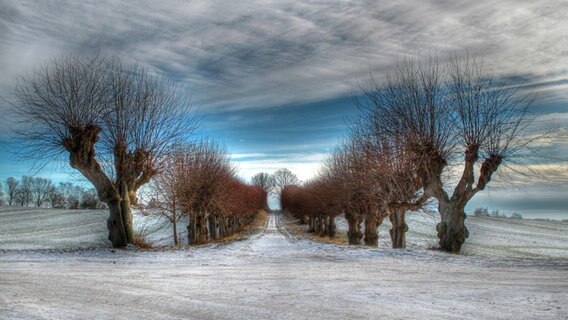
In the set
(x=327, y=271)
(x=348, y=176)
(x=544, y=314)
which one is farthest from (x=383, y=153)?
(x=544, y=314)

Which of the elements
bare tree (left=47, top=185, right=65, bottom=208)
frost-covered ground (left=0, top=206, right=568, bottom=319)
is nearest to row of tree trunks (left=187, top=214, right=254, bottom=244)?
frost-covered ground (left=0, top=206, right=568, bottom=319)

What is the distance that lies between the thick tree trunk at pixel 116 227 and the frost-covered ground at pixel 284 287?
209 inches

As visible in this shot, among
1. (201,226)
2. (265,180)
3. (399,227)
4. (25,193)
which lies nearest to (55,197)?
(25,193)

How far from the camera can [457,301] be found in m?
9.28

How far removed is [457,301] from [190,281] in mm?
6750

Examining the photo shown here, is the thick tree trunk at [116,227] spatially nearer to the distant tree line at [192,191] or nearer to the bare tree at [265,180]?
the distant tree line at [192,191]

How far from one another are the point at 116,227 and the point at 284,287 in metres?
16.1

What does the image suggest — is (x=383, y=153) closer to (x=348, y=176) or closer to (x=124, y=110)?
(x=348, y=176)

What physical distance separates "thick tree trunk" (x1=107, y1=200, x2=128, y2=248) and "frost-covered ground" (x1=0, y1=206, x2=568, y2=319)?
209 inches

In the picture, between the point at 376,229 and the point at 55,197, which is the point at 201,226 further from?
the point at 55,197

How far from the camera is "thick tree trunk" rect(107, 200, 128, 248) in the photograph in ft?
80.2

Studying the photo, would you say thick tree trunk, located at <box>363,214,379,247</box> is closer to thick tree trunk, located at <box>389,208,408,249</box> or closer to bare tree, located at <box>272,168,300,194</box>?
thick tree trunk, located at <box>389,208,408,249</box>

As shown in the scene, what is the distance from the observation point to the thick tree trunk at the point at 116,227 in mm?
24438

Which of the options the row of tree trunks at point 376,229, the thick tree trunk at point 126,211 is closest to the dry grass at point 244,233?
the thick tree trunk at point 126,211
